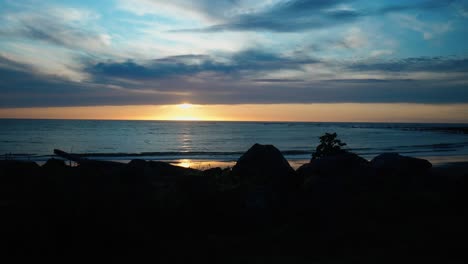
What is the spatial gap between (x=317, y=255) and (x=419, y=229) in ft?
9.64

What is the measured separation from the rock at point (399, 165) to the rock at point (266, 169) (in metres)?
3.51

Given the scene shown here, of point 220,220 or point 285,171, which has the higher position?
point 285,171

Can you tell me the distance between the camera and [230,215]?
7.47 metres

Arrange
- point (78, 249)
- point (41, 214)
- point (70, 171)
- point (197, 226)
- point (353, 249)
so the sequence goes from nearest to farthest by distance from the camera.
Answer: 1. point (78, 249)
2. point (41, 214)
3. point (353, 249)
4. point (197, 226)
5. point (70, 171)

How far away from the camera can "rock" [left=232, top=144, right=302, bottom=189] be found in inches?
376

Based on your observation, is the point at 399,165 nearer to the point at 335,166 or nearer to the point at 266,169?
the point at 335,166

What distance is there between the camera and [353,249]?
657cm

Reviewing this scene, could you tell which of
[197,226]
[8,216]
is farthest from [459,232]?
[8,216]

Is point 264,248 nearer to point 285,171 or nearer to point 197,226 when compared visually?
point 197,226

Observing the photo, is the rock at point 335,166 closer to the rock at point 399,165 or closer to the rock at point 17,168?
the rock at point 399,165

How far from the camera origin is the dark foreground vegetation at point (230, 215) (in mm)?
6012

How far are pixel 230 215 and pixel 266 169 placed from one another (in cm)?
314

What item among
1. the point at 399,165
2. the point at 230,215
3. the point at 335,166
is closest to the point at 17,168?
the point at 230,215

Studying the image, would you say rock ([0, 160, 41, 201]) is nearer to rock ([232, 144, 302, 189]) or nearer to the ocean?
rock ([232, 144, 302, 189])
